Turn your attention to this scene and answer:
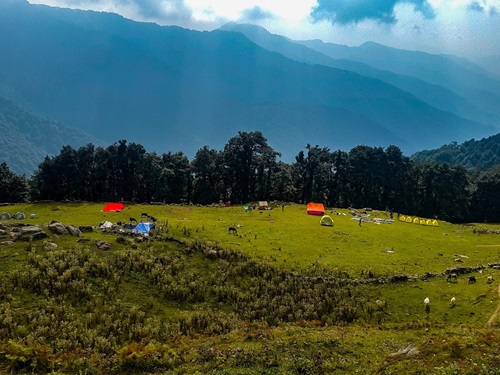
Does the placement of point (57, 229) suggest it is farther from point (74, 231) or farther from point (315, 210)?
point (315, 210)

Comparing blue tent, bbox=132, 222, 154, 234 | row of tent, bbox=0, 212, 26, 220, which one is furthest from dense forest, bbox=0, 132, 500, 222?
blue tent, bbox=132, 222, 154, 234

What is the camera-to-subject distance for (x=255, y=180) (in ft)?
333

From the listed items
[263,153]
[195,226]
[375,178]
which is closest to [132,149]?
[263,153]

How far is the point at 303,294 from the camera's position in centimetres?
3622

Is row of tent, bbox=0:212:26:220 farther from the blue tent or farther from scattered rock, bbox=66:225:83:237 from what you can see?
scattered rock, bbox=66:225:83:237

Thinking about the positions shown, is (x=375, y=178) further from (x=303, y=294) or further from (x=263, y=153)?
(x=303, y=294)

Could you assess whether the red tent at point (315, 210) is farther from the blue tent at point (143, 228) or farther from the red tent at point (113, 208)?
the red tent at point (113, 208)

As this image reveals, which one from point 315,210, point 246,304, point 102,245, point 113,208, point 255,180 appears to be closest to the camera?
point 246,304

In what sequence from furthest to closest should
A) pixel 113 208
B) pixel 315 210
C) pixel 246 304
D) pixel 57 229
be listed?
pixel 315 210
pixel 113 208
pixel 57 229
pixel 246 304

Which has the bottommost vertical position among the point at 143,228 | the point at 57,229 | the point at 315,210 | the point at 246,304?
the point at 246,304

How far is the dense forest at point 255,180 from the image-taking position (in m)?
91.0

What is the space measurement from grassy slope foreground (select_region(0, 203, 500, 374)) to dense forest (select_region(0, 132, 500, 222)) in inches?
1604

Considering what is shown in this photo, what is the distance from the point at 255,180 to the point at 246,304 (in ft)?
224

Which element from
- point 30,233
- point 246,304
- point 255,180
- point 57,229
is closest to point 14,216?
point 57,229
